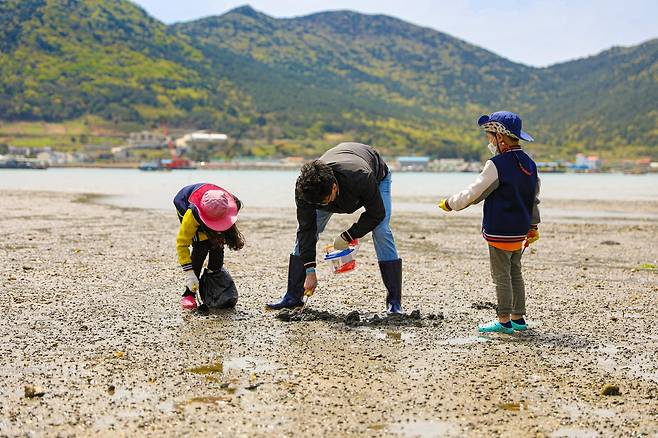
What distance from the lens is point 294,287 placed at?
8.56 metres

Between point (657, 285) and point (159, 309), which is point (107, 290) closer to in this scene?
point (159, 309)

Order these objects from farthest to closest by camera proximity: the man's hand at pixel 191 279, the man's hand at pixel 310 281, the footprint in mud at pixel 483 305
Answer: the footprint in mud at pixel 483 305, the man's hand at pixel 191 279, the man's hand at pixel 310 281

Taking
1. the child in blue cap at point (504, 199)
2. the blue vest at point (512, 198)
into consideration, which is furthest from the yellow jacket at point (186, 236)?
the blue vest at point (512, 198)

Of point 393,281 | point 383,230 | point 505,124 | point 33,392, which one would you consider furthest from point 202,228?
point 33,392

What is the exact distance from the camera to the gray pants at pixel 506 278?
7.69m

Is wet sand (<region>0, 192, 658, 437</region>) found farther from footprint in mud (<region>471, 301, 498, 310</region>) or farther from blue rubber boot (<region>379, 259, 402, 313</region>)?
blue rubber boot (<region>379, 259, 402, 313</region>)

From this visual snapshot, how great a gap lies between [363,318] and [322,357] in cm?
176

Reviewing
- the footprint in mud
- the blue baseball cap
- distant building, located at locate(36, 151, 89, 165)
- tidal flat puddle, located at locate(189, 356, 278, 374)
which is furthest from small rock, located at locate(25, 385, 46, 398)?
distant building, located at locate(36, 151, 89, 165)

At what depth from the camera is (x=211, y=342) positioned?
710 centimetres

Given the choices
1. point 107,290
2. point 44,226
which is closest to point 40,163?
point 44,226

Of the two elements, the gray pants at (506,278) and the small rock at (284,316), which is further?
the small rock at (284,316)

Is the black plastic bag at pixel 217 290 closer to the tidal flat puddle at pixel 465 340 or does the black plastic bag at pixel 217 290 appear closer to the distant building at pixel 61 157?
the tidal flat puddle at pixel 465 340

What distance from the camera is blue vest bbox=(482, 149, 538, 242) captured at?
7449 mm

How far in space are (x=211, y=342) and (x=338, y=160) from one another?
2.02 metres
